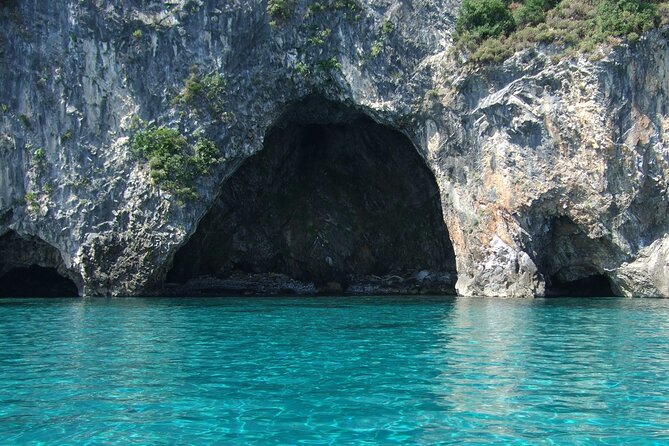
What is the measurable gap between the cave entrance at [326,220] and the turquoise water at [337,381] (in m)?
20.0

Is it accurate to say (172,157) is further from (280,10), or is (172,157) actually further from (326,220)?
(326,220)

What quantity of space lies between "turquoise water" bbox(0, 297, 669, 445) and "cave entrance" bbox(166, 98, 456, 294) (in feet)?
65.6

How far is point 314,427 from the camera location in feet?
26.7

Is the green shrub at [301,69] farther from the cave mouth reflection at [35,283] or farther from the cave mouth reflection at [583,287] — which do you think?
the cave mouth reflection at [35,283]

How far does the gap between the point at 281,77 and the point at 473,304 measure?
15.7 metres

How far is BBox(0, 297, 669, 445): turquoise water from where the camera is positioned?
796 cm

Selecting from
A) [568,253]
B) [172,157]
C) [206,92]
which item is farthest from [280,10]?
[568,253]

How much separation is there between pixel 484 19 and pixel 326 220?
14.9 metres

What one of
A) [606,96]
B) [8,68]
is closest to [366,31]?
[606,96]

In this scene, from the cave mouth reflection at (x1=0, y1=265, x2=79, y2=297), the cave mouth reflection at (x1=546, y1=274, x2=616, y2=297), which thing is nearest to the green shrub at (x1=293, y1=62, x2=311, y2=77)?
the cave mouth reflection at (x1=546, y1=274, x2=616, y2=297)

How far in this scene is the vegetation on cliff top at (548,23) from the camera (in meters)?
30.7

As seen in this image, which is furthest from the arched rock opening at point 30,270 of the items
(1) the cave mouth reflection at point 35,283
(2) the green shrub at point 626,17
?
(2) the green shrub at point 626,17

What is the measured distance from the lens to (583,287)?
35.5 metres

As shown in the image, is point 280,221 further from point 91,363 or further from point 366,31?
point 91,363
